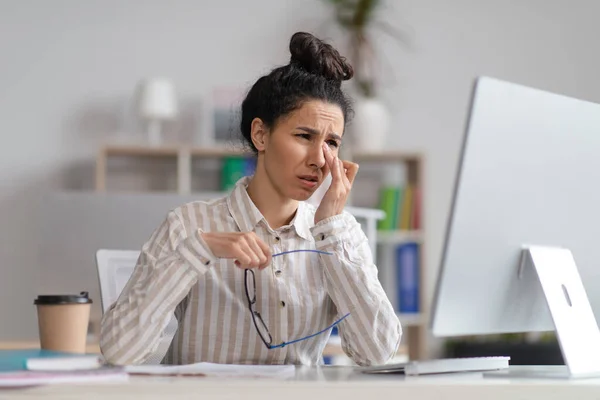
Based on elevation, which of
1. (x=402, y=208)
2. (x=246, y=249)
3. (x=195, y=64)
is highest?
(x=195, y=64)

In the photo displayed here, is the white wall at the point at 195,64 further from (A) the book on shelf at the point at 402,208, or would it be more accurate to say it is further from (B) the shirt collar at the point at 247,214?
(B) the shirt collar at the point at 247,214

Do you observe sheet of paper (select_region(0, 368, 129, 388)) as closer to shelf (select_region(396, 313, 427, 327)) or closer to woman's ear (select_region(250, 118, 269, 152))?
woman's ear (select_region(250, 118, 269, 152))

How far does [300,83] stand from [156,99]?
2.27m

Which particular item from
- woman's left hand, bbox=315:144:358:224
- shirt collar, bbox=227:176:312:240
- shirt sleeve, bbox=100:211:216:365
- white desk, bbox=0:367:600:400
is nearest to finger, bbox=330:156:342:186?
woman's left hand, bbox=315:144:358:224

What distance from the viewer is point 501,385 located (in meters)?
0.93

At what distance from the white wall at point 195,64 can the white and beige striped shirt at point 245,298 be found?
8.14 feet

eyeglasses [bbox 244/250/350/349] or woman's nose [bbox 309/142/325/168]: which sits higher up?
woman's nose [bbox 309/142/325/168]

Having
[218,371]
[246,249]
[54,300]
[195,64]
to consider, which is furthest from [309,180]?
[195,64]

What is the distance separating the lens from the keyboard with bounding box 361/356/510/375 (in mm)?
1066

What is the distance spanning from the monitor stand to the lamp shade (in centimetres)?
285

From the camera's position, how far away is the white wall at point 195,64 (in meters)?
4.03

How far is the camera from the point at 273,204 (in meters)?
1.74

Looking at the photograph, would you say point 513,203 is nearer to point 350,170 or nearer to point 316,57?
point 350,170

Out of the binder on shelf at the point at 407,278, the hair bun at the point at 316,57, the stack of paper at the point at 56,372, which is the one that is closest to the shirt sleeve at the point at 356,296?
the hair bun at the point at 316,57
